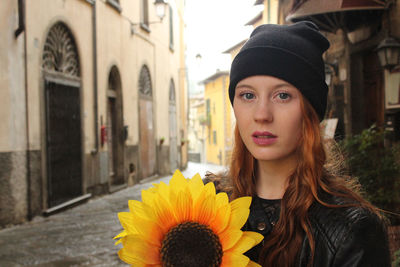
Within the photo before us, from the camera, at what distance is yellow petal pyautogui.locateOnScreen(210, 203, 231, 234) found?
A: 0.93m

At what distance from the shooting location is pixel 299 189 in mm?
1371

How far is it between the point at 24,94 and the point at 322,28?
5345 millimetres

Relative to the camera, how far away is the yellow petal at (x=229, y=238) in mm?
916

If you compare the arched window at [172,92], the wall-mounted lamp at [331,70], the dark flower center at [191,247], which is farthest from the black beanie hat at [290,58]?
the arched window at [172,92]

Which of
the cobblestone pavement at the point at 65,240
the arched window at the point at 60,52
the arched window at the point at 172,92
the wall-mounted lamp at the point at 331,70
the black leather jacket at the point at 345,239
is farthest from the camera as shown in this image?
the arched window at the point at 172,92

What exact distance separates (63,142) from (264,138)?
7.07m

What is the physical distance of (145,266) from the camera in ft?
2.99

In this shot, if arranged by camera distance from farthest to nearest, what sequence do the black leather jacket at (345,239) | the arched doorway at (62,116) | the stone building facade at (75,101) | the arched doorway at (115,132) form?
the arched doorway at (115,132) < the arched doorway at (62,116) < the stone building facade at (75,101) < the black leather jacket at (345,239)

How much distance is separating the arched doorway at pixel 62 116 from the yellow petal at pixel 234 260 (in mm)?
6763

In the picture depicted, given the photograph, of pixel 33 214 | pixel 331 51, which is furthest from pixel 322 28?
pixel 33 214

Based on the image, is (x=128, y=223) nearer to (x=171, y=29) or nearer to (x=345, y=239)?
(x=345, y=239)

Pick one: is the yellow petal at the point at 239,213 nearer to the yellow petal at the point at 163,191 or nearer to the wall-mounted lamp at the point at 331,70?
the yellow petal at the point at 163,191

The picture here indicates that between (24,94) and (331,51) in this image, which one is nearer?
(24,94)

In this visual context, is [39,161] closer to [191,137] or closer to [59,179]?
[59,179]
